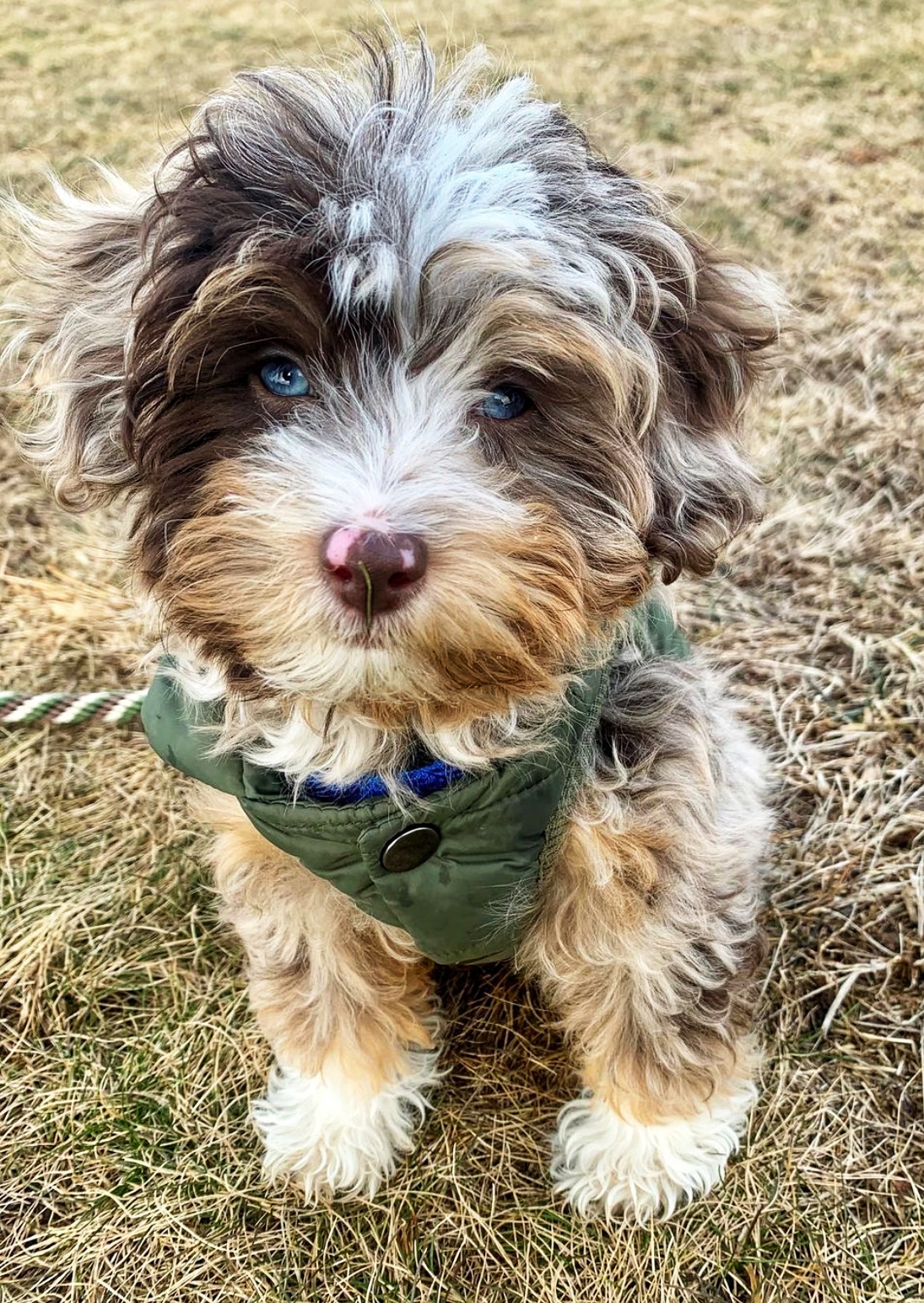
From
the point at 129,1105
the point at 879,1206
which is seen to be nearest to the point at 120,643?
the point at 129,1105

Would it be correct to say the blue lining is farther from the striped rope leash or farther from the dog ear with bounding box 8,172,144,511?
the striped rope leash

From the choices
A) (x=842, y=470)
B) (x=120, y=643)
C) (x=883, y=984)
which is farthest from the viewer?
(x=842, y=470)

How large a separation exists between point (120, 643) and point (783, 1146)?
8.68ft

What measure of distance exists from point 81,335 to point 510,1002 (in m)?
1.94

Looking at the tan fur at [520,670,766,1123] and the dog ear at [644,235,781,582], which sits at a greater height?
the dog ear at [644,235,781,582]

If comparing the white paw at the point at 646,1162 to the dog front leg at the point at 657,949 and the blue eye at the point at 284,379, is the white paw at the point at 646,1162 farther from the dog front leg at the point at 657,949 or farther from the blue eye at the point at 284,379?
the blue eye at the point at 284,379

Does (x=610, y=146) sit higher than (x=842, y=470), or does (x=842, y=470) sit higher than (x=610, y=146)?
(x=610, y=146)

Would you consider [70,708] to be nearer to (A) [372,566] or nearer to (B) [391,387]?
(B) [391,387]

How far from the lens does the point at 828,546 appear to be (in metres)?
3.96

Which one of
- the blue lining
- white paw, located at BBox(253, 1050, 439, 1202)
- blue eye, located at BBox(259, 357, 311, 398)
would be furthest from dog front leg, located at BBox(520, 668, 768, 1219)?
blue eye, located at BBox(259, 357, 311, 398)

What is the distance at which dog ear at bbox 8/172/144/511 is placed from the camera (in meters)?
1.99

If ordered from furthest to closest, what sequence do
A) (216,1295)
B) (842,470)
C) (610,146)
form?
(610,146)
(842,470)
(216,1295)

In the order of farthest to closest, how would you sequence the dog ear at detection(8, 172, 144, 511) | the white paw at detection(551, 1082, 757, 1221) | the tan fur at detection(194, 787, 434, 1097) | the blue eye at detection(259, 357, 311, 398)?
the white paw at detection(551, 1082, 757, 1221)
the tan fur at detection(194, 787, 434, 1097)
the dog ear at detection(8, 172, 144, 511)
the blue eye at detection(259, 357, 311, 398)

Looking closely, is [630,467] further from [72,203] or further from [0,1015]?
[0,1015]
